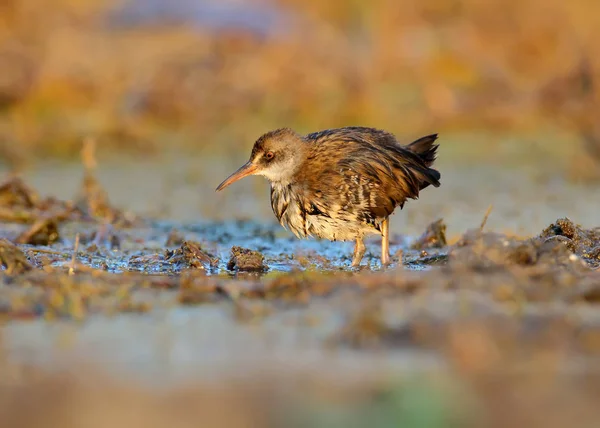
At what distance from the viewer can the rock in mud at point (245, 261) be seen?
8039 mm

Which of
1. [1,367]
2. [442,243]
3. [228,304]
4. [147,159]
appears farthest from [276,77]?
[1,367]

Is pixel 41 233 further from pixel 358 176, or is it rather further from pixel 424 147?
pixel 424 147

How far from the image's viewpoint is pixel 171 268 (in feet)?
26.6

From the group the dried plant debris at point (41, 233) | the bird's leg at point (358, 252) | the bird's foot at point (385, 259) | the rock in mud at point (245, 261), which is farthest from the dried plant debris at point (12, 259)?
the bird's foot at point (385, 259)

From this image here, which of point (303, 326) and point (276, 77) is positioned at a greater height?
point (276, 77)

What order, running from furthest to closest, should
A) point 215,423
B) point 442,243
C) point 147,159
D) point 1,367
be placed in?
point 147,159, point 442,243, point 1,367, point 215,423

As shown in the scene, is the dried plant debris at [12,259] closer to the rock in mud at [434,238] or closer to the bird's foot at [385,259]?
the bird's foot at [385,259]

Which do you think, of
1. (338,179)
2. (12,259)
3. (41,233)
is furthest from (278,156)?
(41,233)

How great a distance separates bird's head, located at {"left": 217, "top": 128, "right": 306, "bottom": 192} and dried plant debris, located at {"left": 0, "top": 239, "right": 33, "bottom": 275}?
88.3 inches

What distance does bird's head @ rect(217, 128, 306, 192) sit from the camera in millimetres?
8398

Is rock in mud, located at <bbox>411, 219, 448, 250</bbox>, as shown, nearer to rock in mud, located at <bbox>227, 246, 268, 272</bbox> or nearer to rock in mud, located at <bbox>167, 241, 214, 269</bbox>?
rock in mud, located at <bbox>227, 246, 268, 272</bbox>

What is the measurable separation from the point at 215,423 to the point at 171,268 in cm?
400

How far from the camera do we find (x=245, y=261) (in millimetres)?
8039

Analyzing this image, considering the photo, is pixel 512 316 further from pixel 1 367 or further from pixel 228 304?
pixel 1 367
